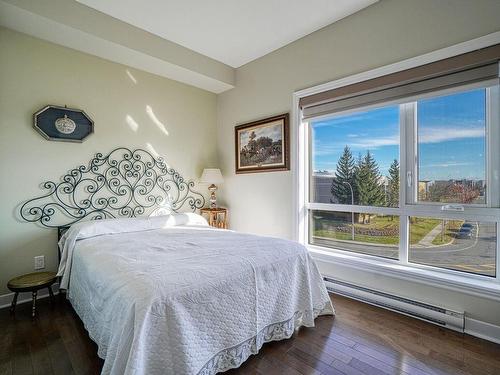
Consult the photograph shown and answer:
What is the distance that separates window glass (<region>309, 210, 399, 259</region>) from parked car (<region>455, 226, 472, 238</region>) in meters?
0.44

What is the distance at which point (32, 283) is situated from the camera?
2.07 meters

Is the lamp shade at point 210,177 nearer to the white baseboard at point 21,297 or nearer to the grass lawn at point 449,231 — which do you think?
the white baseboard at point 21,297

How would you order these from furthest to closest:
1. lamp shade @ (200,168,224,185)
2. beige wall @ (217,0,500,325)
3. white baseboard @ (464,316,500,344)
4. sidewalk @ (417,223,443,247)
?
lamp shade @ (200,168,224,185) < sidewalk @ (417,223,443,247) < beige wall @ (217,0,500,325) < white baseboard @ (464,316,500,344)

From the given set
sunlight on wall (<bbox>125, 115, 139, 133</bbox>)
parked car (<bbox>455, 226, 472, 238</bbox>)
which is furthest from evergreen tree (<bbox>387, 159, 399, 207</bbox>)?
sunlight on wall (<bbox>125, 115, 139, 133</bbox>)

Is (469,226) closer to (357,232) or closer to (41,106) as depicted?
(357,232)

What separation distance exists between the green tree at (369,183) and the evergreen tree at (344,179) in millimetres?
62

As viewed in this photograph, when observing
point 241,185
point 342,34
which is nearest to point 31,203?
point 241,185

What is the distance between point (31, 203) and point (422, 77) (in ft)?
11.6

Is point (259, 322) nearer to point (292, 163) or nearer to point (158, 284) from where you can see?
point (158, 284)

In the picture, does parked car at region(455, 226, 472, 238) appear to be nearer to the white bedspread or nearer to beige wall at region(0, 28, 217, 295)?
the white bedspread

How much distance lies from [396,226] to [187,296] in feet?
6.49

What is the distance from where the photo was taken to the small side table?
11.5 ft

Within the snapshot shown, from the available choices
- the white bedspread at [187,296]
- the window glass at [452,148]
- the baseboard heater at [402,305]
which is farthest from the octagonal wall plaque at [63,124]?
the window glass at [452,148]

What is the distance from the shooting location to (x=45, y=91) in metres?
2.44
